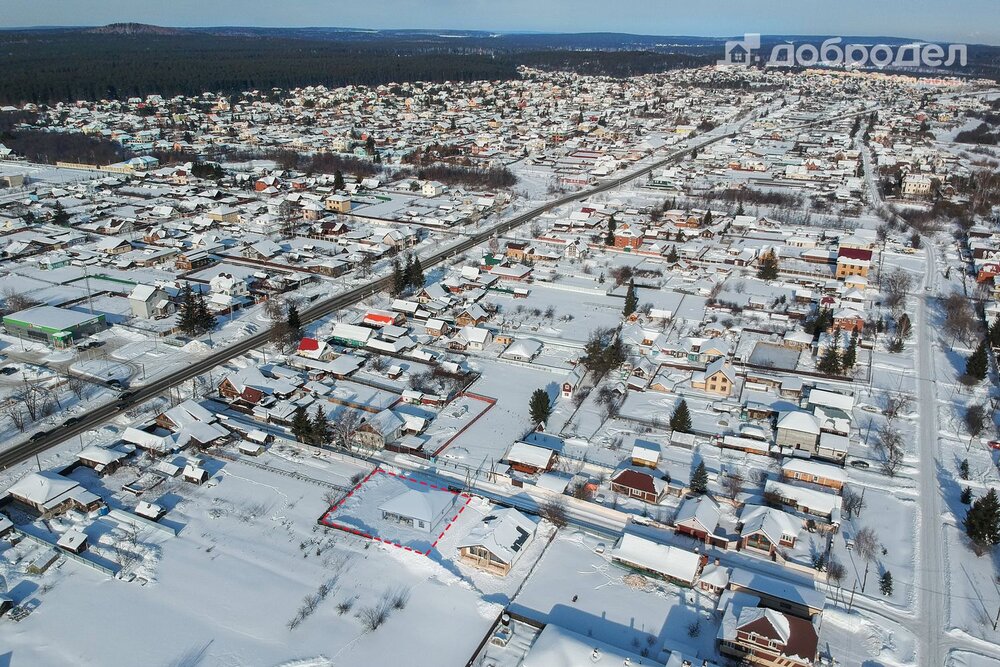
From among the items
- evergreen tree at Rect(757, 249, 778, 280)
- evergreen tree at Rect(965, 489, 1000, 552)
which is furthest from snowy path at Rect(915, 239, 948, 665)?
evergreen tree at Rect(757, 249, 778, 280)

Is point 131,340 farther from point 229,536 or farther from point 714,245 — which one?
point 714,245

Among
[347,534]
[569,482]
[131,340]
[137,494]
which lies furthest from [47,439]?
[569,482]

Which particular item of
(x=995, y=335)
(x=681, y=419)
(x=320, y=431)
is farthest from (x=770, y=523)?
(x=995, y=335)

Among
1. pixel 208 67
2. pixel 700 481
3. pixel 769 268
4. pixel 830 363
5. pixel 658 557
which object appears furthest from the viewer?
pixel 208 67

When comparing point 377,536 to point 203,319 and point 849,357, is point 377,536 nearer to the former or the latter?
point 203,319

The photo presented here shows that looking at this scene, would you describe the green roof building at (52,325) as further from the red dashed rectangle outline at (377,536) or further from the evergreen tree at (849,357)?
the evergreen tree at (849,357)

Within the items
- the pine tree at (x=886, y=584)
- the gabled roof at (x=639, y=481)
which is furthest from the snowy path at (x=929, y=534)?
the gabled roof at (x=639, y=481)
